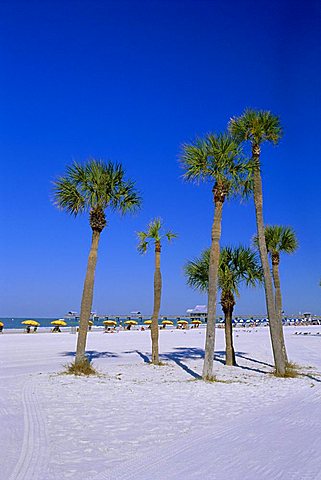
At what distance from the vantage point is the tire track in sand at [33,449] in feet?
16.3

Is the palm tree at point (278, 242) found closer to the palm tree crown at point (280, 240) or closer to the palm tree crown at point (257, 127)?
the palm tree crown at point (280, 240)

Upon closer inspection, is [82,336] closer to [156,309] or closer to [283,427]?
[156,309]

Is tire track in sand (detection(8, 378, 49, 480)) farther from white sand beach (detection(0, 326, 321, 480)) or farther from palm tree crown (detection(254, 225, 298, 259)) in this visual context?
palm tree crown (detection(254, 225, 298, 259))

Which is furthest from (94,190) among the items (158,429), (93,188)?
(158,429)

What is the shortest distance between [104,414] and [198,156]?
29.1 feet

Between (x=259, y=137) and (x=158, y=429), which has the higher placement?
(x=259, y=137)

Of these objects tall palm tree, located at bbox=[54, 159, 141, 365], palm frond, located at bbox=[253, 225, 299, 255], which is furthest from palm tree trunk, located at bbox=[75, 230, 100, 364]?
palm frond, located at bbox=[253, 225, 299, 255]

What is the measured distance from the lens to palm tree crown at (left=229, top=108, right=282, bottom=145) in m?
16.3

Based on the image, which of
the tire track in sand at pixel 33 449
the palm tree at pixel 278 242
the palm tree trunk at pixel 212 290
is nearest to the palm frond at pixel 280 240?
the palm tree at pixel 278 242

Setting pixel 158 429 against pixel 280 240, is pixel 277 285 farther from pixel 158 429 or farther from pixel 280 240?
pixel 158 429

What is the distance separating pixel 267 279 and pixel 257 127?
5.78m

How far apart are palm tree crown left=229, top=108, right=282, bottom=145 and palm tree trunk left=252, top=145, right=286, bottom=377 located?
17.3 inches

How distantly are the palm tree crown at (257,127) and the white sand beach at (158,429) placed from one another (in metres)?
9.01

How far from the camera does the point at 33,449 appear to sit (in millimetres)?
5926
